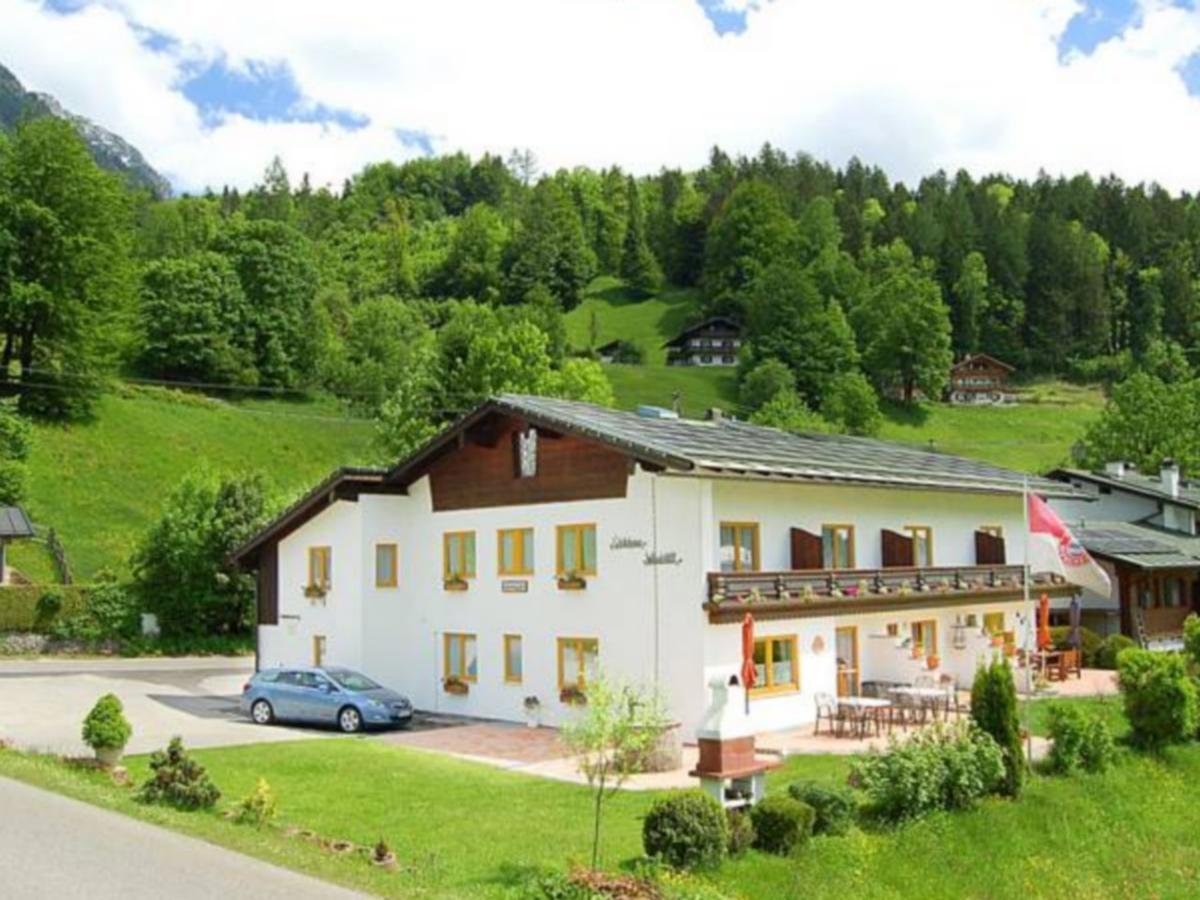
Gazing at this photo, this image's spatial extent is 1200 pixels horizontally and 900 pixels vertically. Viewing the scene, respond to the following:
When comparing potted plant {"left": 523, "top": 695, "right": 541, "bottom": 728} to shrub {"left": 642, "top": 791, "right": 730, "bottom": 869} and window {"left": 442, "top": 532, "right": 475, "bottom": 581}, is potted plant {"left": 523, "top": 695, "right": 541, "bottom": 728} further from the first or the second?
shrub {"left": 642, "top": 791, "right": 730, "bottom": 869}

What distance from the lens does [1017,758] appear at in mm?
19406

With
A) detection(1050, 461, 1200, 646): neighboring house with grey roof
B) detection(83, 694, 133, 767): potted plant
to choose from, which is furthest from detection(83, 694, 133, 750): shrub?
detection(1050, 461, 1200, 646): neighboring house with grey roof

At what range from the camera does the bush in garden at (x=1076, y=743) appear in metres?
21.0

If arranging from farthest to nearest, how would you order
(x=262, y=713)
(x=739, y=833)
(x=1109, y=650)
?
1. (x=1109, y=650)
2. (x=262, y=713)
3. (x=739, y=833)

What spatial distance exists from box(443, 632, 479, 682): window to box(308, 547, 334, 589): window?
481 centimetres

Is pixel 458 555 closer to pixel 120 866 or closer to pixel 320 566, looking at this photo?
pixel 320 566

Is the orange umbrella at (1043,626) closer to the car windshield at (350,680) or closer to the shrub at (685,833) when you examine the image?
the car windshield at (350,680)

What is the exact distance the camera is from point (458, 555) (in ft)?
97.9

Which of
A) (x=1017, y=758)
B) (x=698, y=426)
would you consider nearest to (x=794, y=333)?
(x=698, y=426)

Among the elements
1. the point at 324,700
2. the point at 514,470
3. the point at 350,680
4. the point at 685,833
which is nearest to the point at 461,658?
the point at 350,680

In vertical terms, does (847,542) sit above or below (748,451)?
below

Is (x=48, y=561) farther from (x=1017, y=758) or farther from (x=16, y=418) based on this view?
(x=1017, y=758)

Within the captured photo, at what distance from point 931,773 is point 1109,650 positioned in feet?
70.1

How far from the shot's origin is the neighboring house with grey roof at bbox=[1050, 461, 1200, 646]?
Result: 40.6 m
